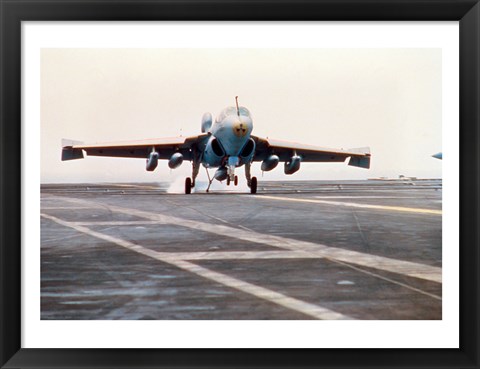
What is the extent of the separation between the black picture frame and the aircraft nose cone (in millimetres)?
14259

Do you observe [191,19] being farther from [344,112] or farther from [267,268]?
[344,112]

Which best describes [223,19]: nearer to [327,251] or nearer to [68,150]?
[68,150]

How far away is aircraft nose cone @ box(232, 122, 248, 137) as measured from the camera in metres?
20.4

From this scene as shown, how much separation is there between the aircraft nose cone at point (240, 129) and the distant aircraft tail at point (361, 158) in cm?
1102

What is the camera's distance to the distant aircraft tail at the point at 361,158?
29.1 ft

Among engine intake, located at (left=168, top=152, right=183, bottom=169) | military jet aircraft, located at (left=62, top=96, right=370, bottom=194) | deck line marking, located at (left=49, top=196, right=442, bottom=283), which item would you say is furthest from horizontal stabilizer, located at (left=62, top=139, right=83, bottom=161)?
engine intake, located at (left=168, top=152, right=183, bottom=169)

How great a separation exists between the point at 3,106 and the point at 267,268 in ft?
13.4

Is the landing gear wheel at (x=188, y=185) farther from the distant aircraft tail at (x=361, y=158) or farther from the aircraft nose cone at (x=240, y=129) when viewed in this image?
the distant aircraft tail at (x=361, y=158)

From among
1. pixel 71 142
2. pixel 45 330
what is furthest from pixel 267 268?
pixel 71 142

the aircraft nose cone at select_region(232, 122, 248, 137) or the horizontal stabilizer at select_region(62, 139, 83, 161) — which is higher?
the aircraft nose cone at select_region(232, 122, 248, 137)

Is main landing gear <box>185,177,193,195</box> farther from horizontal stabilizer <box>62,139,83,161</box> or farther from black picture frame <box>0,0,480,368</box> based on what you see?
black picture frame <box>0,0,480,368</box>

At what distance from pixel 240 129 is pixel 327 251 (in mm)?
12541

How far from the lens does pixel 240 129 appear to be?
20516 mm

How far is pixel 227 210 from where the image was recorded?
16.3 metres
